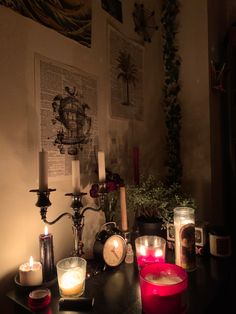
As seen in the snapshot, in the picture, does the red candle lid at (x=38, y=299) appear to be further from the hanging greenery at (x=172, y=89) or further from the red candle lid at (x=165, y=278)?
the hanging greenery at (x=172, y=89)

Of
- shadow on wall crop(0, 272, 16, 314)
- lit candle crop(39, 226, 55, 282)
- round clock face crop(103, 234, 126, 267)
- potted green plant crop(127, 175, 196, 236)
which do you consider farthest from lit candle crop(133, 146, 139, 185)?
shadow on wall crop(0, 272, 16, 314)

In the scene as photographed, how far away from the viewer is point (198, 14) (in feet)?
5.16

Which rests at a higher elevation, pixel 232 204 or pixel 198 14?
pixel 198 14

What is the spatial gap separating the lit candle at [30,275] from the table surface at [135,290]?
3 centimetres

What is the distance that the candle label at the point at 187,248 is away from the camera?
940mm

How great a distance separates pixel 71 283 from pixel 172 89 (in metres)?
1.30

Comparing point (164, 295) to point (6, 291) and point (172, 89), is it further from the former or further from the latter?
point (172, 89)

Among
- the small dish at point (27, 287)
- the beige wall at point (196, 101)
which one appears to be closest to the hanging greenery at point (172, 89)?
the beige wall at point (196, 101)

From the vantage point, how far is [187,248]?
94cm

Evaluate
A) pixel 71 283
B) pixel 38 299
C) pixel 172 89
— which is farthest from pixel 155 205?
pixel 172 89

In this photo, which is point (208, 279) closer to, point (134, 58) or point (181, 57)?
point (134, 58)

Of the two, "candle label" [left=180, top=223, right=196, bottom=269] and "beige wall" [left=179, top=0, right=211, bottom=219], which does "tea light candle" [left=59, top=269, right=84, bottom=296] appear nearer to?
Result: "candle label" [left=180, top=223, right=196, bottom=269]

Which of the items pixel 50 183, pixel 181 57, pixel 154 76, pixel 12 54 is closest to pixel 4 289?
pixel 50 183

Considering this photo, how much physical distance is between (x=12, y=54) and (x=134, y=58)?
780 mm
